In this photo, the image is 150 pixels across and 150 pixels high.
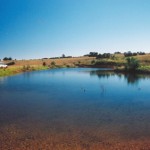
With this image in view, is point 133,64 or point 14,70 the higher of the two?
point 133,64

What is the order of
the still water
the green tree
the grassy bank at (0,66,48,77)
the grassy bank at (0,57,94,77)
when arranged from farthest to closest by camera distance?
1. the grassy bank at (0,57,94,77)
2. the green tree
3. the grassy bank at (0,66,48,77)
4. the still water

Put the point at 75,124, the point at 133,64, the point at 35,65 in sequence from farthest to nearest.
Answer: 1. the point at 35,65
2. the point at 133,64
3. the point at 75,124

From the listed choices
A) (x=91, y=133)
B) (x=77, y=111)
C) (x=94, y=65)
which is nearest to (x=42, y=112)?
(x=77, y=111)

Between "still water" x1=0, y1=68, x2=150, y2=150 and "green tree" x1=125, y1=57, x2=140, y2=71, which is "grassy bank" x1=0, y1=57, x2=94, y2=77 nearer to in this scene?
"green tree" x1=125, y1=57, x2=140, y2=71

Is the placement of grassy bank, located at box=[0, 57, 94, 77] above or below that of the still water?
above

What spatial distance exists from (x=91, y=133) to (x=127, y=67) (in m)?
56.0

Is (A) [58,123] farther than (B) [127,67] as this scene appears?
No

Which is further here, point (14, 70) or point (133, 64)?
point (14, 70)

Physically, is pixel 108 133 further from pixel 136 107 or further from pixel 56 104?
pixel 56 104

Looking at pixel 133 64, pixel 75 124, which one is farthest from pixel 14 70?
pixel 75 124

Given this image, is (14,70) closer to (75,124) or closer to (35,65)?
(35,65)

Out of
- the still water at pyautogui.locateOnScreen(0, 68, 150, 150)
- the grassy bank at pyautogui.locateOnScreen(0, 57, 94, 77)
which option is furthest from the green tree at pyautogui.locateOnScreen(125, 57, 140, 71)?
the still water at pyautogui.locateOnScreen(0, 68, 150, 150)

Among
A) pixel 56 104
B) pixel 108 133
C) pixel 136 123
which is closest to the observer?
pixel 108 133

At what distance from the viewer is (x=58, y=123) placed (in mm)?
17250
